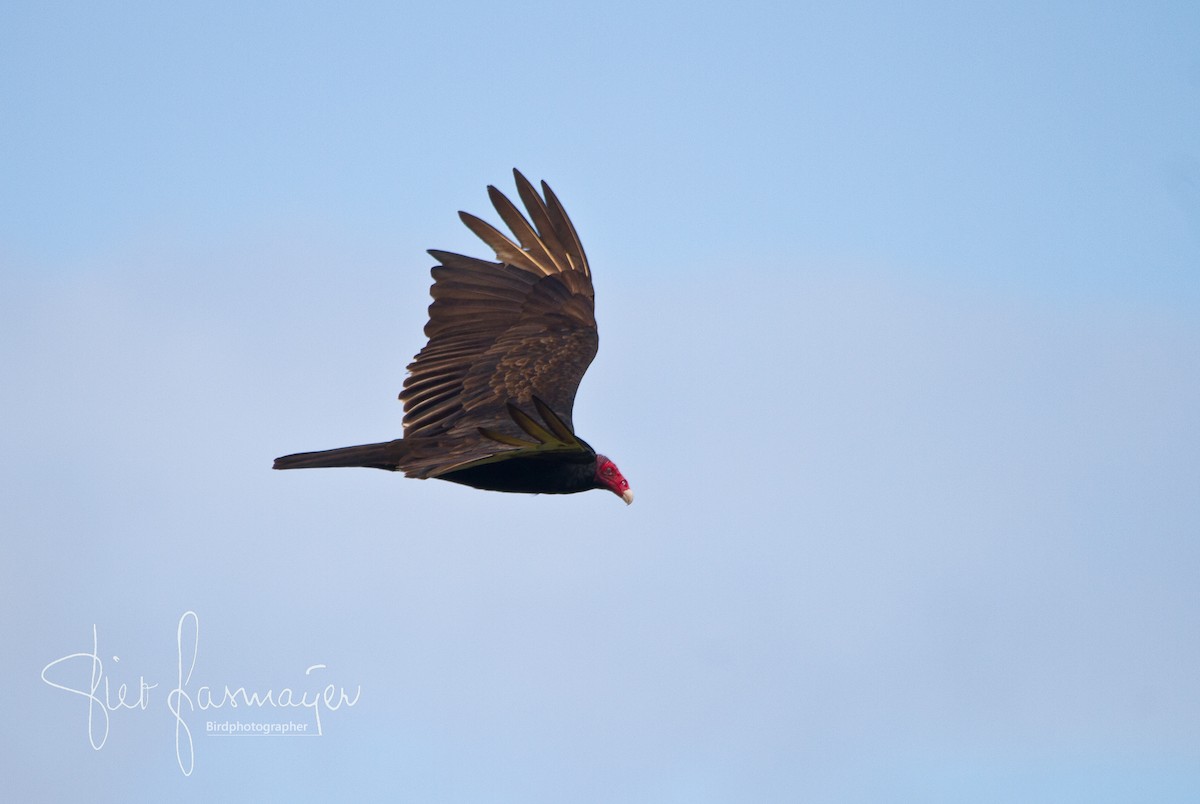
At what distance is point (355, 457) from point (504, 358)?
1639mm

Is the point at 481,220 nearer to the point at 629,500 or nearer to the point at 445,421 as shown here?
the point at 445,421

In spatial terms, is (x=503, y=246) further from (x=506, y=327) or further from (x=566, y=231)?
(x=506, y=327)

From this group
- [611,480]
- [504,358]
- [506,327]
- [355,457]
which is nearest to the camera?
[355,457]

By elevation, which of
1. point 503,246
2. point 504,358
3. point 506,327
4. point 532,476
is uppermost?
point 503,246

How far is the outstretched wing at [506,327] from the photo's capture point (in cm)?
1042

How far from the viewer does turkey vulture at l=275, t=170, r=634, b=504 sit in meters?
9.69

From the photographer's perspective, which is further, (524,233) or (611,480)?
(524,233)

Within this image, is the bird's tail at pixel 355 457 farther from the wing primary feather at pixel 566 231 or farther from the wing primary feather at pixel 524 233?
the wing primary feather at pixel 566 231

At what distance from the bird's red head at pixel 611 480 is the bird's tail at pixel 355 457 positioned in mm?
1430

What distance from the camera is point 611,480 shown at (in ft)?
33.4

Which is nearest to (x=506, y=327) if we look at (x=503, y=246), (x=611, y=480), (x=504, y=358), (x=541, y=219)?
Result: (x=504, y=358)

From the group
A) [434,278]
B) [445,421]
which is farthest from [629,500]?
[434,278]

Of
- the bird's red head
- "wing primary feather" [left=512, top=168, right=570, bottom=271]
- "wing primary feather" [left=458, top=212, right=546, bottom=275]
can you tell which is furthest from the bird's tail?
"wing primary feather" [left=512, top=168, right=570, bottom=271]

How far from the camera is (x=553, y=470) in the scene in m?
9.73
